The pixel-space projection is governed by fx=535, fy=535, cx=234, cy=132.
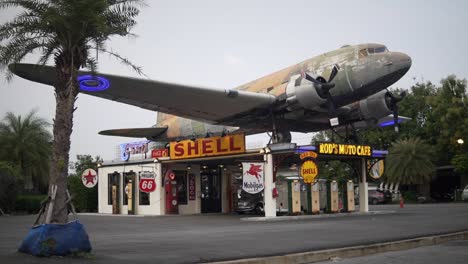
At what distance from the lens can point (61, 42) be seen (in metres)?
13.6

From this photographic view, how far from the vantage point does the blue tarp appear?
11.8m

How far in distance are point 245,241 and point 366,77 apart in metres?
16.8

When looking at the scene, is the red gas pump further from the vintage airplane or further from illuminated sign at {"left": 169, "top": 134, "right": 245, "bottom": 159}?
the vintage airplane

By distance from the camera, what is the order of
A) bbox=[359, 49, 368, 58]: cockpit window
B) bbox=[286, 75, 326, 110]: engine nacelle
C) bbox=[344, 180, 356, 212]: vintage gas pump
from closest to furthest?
A: 1. bbox=[286, 75, 326, 110]: engine nacelle
2. bbox=[359, 49, 368, 58]: cockpit window
3. bbox=[344, 180, 356, 212]: vintage gas pump

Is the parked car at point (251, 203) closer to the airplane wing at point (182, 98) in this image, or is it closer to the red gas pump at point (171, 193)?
the red gas pump at point (171, 193)

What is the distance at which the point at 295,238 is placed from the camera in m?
16.8

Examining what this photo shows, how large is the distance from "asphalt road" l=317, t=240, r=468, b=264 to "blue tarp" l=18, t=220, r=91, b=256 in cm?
586

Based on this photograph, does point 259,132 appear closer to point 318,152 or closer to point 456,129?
point 318,152

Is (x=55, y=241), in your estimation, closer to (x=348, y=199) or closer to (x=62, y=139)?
(x=62, y=139)

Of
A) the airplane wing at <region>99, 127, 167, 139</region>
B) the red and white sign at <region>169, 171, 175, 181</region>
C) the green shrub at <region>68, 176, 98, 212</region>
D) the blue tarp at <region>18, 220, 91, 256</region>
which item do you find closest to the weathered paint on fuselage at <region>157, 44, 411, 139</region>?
the red and white sign at <region>169, 171, 175, 181</region>

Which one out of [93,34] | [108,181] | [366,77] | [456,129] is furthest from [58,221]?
[456,129]

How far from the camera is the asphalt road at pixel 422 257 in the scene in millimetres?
12433

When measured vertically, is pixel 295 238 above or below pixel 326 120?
below

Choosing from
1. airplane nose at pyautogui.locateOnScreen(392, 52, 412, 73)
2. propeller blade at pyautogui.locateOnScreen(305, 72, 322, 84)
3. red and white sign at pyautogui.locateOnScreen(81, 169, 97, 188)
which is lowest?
red and white sign at pyautogui.locateOnScreen(81, 169, 97, 188)
